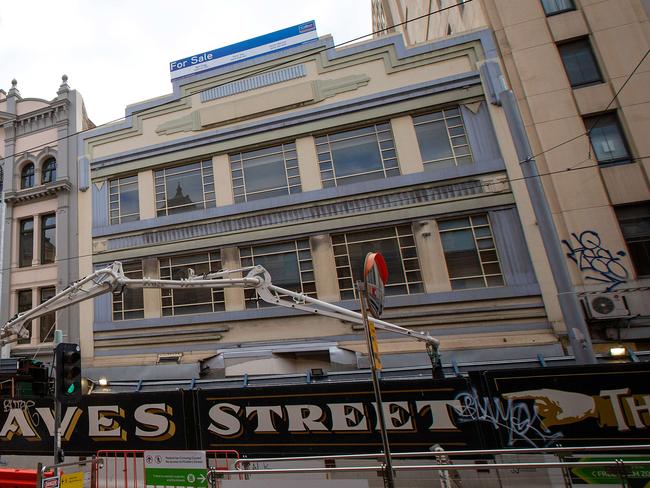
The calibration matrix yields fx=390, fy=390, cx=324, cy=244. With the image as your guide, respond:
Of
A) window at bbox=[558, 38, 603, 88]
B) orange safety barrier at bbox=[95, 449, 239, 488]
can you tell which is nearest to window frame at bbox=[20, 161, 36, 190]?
orange safety barrier at bbox=[95, 449, 239, 488]

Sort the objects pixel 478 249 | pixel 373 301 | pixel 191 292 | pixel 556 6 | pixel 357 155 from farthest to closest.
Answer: pixel 191 292 → pixel 357 155 → pixel 556 6 → pixel 478 249 → pixel 373 301

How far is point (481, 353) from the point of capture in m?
11.6

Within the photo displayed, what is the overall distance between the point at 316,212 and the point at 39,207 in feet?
42.0

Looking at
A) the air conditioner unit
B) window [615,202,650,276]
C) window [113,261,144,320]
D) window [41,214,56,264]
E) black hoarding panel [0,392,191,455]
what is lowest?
black hoarding panel [0,392,191,455]

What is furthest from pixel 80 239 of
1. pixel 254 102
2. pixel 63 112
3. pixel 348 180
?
pixel 348 180

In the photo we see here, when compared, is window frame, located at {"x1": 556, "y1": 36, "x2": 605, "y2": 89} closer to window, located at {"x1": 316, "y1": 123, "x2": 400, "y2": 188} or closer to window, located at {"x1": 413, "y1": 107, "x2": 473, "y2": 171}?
window, located at {"x1": 413, "y1": 107, "x2": 473, "y2": 171}

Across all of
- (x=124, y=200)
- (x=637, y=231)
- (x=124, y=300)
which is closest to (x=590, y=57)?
(x=637, y=231)

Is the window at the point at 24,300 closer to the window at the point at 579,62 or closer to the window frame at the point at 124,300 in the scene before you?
the window frame at the point at 124,300

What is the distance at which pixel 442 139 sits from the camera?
45.8ft

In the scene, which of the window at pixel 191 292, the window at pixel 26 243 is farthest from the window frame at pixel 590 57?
the window at pixel 26 243

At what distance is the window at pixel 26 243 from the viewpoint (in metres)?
17.3

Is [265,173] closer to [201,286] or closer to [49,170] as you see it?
[201,286]

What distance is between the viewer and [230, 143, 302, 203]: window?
15.0m

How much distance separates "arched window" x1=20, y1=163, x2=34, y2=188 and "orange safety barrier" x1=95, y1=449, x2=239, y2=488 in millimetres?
14345
